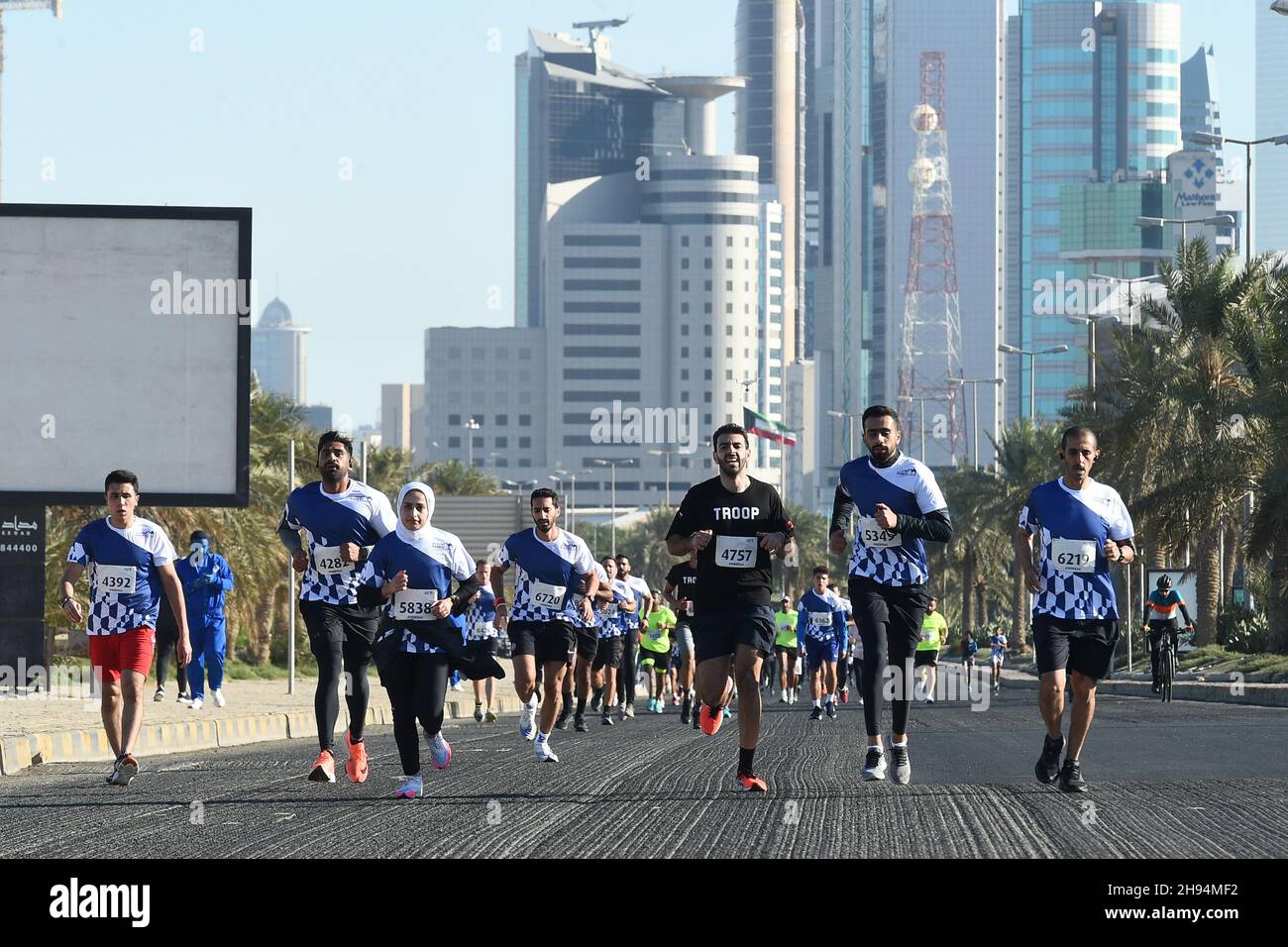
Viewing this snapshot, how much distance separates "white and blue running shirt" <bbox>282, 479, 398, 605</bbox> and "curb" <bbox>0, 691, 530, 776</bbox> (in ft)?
12.1

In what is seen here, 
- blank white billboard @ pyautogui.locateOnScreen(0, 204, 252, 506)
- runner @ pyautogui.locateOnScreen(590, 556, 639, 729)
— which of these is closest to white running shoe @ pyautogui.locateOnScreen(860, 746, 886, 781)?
runner @ pyautogui.locateOnScreen(590, 556, 639, 729)

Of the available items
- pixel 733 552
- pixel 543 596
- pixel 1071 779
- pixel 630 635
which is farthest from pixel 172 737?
pixel 1071 779

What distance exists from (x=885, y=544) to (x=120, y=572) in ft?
15.5

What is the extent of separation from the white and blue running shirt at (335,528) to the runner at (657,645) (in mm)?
14885

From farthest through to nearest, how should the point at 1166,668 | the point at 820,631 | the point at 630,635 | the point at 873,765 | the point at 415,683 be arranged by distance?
the point at 1166,668
the point at 630,635
the point at 820,631
the point at 873,765
the point at 415,683

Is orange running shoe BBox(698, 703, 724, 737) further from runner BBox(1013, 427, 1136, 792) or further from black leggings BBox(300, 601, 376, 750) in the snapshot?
black leggings BBox(300, 601, 376, 750)

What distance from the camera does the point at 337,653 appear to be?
12.8 meters

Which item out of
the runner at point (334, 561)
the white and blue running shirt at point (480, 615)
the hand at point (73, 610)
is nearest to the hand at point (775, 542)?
the runner at point (334, 561)

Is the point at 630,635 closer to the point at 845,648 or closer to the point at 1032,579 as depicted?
the point at 845,648

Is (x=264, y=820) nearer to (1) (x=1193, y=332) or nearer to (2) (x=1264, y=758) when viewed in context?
(2) (x=1264, y=758)

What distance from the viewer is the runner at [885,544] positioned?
12086mm

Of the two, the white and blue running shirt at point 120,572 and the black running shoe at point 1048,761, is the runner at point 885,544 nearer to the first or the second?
the black running shoe at point 1048,761

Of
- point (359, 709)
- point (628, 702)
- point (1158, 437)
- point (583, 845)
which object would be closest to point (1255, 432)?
point (1158, 437)
